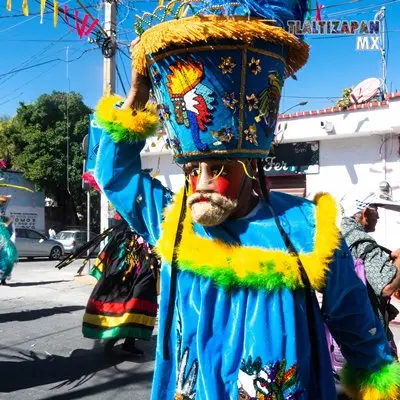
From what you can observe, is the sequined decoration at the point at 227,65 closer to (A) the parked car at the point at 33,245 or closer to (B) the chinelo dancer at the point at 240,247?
(B) the chinelo dancer at the point at 240,247

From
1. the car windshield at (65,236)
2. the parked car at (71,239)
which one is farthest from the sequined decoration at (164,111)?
the car windshield at (65,236)

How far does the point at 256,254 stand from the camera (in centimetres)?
168

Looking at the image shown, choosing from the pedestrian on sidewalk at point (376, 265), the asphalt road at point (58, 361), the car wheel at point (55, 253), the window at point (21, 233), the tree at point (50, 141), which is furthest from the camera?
the tree at point (50, 141)

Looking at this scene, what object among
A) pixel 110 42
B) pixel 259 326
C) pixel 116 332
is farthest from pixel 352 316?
pixel 110 42

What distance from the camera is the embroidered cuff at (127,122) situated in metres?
1.96

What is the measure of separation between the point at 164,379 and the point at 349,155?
35.7 feet

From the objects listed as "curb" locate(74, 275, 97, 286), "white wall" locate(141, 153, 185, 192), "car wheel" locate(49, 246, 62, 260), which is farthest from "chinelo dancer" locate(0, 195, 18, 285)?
"car wheel" locate(49, 246, 62, 260)

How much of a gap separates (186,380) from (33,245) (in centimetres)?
1843

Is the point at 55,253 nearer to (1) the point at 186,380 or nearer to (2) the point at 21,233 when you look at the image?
(2) the point at 21,233

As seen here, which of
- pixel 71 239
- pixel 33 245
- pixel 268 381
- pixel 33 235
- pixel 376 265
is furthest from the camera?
pixel 71 239

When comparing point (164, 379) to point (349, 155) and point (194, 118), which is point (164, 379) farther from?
point (349, 155)

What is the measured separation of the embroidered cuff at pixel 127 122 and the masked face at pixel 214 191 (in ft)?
1.07

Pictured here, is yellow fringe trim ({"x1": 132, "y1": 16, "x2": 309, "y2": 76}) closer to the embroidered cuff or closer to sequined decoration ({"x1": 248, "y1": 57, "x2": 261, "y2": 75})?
sequined decoration ({"x1": 248, "y1": 57, "x2": 261, "y2": 75})

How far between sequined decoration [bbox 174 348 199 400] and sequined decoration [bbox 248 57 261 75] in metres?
0.97
